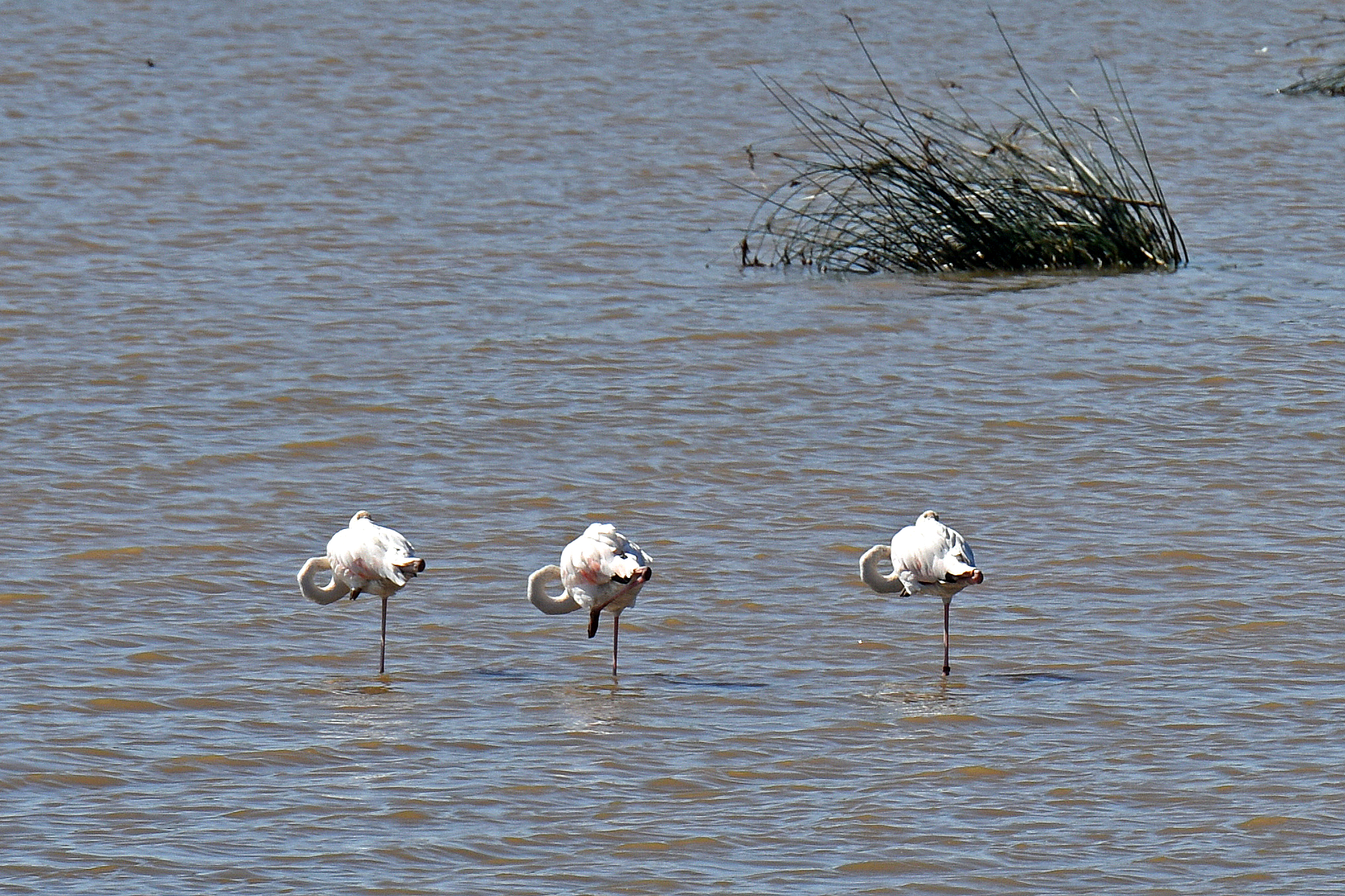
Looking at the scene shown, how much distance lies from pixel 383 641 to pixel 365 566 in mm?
274

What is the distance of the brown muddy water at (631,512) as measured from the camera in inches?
247

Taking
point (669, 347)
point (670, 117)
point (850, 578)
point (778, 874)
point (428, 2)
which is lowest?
point (778, 874)

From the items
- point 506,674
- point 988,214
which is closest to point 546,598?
point 506,674

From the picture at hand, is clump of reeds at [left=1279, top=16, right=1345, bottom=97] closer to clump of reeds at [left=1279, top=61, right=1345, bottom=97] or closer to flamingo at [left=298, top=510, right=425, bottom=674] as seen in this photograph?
clump of reeds at [left=1279, top=61, right=1345, bottom=97]

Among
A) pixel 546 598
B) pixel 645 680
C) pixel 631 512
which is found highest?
pixel 631 512

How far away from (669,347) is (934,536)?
5.56 metres

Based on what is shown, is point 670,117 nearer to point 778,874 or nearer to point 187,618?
point 187,618

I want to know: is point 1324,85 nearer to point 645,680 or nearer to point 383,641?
point 645,680

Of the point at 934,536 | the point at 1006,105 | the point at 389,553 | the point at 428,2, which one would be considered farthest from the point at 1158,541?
the point at 428,2

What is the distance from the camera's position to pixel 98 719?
714 cm

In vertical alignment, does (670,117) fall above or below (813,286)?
above

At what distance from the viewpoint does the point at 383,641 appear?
780 cm

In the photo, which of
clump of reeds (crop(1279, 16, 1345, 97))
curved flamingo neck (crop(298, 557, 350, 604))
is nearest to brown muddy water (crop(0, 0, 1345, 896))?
curved flamingo neck (crop(298, 557, 350, 604))

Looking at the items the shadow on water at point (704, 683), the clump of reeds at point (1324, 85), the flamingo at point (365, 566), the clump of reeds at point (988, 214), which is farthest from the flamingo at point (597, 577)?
the clump of reeds at point (1324, 85)
